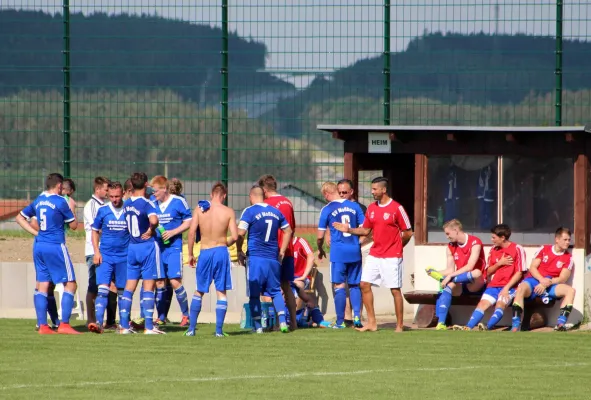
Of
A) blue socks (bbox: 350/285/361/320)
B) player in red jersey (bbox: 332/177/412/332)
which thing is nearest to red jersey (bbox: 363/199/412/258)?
player in red jersey (bbox: 332/177/412/332)

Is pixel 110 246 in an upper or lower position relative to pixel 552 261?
upper

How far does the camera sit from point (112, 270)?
48.5ft

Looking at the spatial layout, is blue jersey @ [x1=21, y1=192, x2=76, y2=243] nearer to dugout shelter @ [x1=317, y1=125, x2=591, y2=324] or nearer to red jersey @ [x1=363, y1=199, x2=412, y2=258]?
red jersey @ [x1=363, y1=199, x2=412, y2=258]

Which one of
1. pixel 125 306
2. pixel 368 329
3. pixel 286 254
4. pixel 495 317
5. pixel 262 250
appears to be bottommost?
pixel 368 329

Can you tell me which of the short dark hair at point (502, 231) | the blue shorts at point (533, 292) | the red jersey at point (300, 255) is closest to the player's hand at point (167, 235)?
the red jersey at point (300, 255)

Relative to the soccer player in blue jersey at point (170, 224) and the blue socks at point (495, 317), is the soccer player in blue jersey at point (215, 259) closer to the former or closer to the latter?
the soccer player in blue jersey at point (170, 224)

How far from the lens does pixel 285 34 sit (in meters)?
18.7

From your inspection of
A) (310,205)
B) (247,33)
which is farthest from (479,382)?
(247,33)

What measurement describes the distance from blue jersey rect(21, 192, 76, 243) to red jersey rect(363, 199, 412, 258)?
11.7 ft

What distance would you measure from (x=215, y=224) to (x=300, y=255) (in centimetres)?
245

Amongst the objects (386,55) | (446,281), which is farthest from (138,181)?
(386,55)

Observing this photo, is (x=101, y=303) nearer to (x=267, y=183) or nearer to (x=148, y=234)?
(x=148, y=234)

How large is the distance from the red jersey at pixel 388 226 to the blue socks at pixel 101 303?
3.20 metres

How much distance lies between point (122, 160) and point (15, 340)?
245 inches
